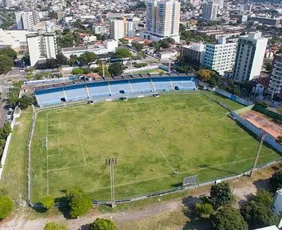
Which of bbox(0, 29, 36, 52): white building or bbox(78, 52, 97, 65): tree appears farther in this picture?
bbox(0, 29, 36, 52): white building

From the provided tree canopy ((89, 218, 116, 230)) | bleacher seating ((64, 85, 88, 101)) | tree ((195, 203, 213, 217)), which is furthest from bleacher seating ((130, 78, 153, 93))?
tree canopy ((89, 218, 116, 230))

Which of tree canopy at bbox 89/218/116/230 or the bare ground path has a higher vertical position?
tree canopy at bbox 89/218/116/230

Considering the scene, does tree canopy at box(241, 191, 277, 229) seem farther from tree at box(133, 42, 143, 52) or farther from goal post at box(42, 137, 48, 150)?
tree at box(133, 42, 143, 52)

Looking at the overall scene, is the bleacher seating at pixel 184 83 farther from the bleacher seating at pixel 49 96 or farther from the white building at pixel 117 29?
the white building at pixel 117 29

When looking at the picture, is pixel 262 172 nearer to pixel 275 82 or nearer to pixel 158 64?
pixel 275 82

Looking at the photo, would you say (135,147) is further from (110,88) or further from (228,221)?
(110,88)

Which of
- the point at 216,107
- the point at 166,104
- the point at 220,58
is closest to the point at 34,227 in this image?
the point at 166,104

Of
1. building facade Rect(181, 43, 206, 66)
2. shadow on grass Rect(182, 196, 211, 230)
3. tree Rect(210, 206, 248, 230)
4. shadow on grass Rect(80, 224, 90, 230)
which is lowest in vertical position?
shadow on grass Rect(80, 224, 90, 230)
